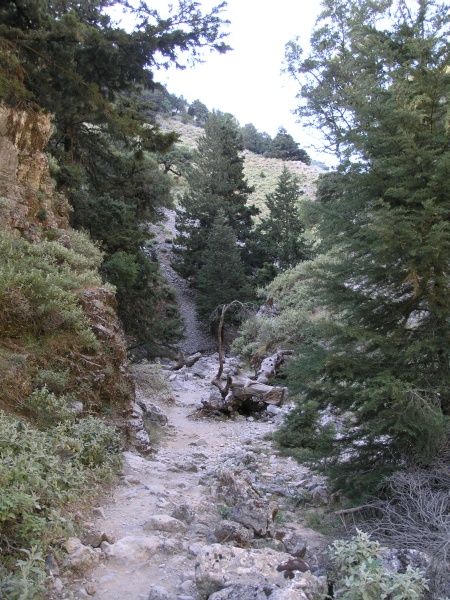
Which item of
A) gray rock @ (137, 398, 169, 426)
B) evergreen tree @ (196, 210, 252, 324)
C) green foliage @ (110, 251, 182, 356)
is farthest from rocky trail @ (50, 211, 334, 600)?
evergreen tree @ (196, 210, 252, 324)

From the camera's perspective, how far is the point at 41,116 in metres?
11.0

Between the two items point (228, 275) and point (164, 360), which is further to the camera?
point (228, 275)

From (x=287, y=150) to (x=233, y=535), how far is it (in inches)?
2700

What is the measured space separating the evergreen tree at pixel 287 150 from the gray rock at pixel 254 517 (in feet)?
218

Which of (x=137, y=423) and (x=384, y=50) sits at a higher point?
(x=384, y=50)

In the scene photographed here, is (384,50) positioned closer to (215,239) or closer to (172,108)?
(215,239)

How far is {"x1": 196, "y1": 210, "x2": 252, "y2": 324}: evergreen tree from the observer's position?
26406 mm

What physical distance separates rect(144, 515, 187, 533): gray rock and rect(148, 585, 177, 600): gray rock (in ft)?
3.83

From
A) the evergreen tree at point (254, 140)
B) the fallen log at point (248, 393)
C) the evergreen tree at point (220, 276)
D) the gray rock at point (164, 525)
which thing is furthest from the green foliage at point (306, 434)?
the evergreen tree at point (254, 140)

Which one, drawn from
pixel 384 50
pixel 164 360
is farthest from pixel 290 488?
Result: pixel 164 360

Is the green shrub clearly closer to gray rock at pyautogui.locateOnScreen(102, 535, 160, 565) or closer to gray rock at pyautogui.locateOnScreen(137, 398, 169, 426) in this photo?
gray rock at pyautogui.locateOnScreen(102, 535, 160, 565)

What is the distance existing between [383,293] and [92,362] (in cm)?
449

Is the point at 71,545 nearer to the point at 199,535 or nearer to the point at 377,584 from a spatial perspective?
the point at 199,535

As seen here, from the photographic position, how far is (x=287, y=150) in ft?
224
